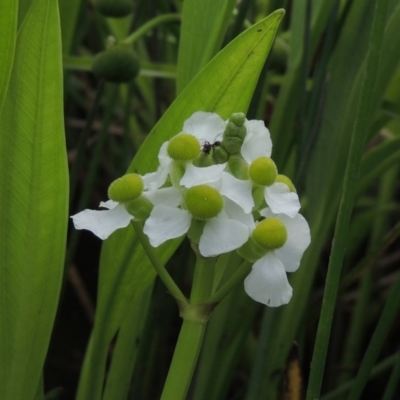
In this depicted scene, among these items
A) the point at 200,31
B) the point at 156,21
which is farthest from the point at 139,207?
the point at 156,21

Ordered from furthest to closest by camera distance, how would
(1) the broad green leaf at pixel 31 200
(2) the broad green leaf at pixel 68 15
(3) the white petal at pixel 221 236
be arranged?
(2) the broad green leaf at pixel 68 15 → (1) the broad green leaf at pixel 31 200 → (3) the white petal at pixel 221 236

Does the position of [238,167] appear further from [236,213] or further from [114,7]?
[114,7]

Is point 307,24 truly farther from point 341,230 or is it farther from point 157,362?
point 157,362

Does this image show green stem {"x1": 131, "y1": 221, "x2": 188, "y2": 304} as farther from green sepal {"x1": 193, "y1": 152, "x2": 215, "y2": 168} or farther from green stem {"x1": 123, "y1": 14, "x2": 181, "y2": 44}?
green stem {"x1": 123, "y1": 14, "x2": 181, "y2": 44}

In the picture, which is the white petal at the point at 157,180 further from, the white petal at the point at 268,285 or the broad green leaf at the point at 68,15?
the broad green leaf at the point at 68,15

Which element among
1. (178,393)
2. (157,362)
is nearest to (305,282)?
(157,362)

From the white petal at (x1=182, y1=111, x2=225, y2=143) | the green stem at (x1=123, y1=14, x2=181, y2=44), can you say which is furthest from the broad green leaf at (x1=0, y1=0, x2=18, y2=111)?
the green stem at (x1=123, y1=14, x2=181, y2=44)

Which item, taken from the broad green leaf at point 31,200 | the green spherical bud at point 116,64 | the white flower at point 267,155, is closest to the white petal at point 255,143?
the white flower at point 267,155
